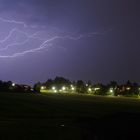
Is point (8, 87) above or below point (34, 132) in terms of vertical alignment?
above

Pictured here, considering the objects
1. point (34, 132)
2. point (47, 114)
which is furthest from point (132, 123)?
point (47, 114)

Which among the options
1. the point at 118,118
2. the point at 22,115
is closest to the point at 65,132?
the point at 118,118

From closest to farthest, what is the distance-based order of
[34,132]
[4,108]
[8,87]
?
[34,132], [4,108], [8,87]

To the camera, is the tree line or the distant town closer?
the distant town

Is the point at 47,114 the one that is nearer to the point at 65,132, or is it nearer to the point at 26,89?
the point at 65,132

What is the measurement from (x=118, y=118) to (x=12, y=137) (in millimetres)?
5836

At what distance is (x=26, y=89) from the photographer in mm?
60812

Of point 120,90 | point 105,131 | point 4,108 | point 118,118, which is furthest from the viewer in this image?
point 120,90

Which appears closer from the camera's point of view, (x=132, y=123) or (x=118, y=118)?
(x=132, y=123)

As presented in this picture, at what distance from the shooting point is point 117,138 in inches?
523

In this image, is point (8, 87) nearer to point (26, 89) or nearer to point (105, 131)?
point (26, 89)

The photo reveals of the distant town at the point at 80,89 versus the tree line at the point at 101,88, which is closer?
the distant town at the point at 80,89

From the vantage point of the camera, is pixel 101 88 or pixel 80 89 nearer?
pixel 101 88

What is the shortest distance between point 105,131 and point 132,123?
2311 mm
